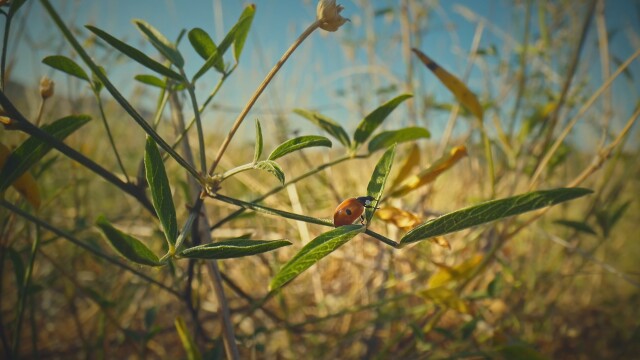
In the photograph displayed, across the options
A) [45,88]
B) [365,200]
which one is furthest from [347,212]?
[45,88]

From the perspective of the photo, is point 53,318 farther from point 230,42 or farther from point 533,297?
point 533,297

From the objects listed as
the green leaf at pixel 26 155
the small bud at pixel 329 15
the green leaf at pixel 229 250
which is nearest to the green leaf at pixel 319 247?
the green leaf at pixel 229 250

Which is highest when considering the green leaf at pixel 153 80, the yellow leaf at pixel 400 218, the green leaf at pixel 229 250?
the green leaf at pixel 153 80

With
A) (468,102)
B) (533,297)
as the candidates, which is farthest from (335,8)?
(533,297)

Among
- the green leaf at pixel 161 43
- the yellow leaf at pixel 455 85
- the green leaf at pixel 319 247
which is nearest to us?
the green leaf at pixel 319 247

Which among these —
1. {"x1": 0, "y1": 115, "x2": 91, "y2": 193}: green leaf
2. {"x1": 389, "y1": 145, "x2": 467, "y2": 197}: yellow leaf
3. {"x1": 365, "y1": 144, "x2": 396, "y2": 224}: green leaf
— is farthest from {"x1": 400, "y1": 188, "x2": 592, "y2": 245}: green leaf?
{"x1": 0, "y1": 115, "x2": 91, "y2": 193}: green leaf

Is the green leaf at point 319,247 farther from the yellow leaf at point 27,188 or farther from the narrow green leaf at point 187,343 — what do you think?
the yellow leaf at point 27,188
